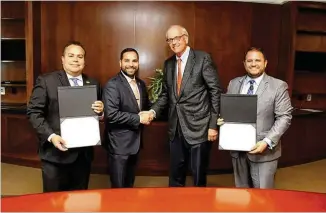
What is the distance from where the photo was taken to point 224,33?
4844 mm

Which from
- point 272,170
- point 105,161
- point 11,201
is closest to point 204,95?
point 272,170

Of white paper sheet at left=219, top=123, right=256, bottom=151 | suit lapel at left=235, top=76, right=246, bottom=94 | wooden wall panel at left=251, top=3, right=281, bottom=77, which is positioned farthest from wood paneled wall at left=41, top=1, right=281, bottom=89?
white paper sheet at left=219, top=123, right=256, bottom=151

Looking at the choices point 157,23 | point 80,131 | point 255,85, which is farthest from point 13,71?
point 255,85

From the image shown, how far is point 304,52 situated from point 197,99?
3255mm

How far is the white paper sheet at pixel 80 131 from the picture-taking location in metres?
2.16

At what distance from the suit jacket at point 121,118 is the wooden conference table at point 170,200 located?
1.17 m

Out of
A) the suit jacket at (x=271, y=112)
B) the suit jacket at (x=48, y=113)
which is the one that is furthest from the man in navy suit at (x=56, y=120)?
the suit jacket at (x=271, y=112)

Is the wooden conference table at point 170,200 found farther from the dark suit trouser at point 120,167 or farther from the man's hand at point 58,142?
the dark suit trouser at point 120,167

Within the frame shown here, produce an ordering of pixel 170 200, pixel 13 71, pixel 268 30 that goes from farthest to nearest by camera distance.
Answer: pixel 13 71 → pixel 268 30 → pixel 170 200

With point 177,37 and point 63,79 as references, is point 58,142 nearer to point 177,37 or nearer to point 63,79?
point 63,79

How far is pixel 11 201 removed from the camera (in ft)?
4.27

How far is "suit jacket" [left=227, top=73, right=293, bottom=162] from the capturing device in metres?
2.32

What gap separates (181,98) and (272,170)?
2.73ft

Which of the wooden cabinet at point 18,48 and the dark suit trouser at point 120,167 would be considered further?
the wooden cabinet at point 18,48
